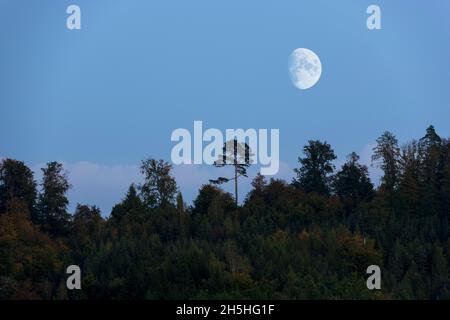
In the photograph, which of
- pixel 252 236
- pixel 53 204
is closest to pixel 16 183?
pixel 53 204


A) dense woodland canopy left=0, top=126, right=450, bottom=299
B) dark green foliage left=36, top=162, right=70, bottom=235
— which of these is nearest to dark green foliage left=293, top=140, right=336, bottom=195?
dense woodland canopy left=0, top=126, right=450, bottom=299

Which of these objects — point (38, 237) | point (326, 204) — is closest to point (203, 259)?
point (38, 237)

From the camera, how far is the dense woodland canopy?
47.7 m

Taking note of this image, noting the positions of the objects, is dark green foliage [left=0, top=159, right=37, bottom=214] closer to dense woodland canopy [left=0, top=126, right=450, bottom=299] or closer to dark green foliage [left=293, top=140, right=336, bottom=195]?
dense woodland canopy [left=0, top=126, right=450, bottom=299]

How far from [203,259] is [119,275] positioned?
240 inches

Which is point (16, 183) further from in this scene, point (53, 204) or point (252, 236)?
point (252, 236)

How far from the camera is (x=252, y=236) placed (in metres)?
56.8

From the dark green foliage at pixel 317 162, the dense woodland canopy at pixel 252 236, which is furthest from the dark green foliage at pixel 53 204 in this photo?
the dark green foliage at pixel 317 162

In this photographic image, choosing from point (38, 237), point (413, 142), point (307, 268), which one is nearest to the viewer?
point (307, 268)

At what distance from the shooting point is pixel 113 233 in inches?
2422

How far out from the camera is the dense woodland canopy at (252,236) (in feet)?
156

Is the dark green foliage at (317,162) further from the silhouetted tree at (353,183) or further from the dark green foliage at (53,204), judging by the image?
the dark green foliage at (53,204)
